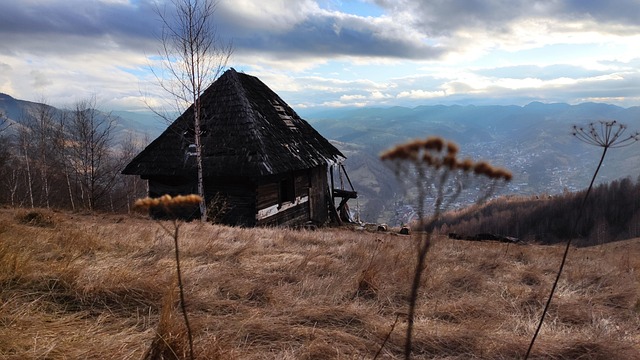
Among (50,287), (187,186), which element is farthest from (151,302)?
(187,186)

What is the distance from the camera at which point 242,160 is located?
39.3 ft

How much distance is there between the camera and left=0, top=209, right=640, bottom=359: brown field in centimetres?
227

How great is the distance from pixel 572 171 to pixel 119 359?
128919mm

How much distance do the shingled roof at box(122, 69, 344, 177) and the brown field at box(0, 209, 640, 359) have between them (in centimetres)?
719

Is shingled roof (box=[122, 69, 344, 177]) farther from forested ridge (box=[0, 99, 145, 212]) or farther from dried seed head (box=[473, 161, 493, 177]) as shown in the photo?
dried seed head (box=[473, 161, 493, 177])

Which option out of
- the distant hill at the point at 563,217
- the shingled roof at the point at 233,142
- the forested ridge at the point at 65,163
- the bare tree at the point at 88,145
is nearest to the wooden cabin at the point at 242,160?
the shingled roof at the point at 233,142

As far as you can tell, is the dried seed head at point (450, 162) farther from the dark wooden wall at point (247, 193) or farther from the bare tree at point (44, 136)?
the bare tree at point (44, 136)

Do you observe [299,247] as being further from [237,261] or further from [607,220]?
[607,220]

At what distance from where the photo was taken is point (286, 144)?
13852 millimetres

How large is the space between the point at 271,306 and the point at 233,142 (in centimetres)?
1005

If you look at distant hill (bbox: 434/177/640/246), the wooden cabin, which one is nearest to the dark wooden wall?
the wooden cabin

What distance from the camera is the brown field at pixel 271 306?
2270 mm

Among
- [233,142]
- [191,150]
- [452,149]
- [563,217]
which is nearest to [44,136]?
[191,150]

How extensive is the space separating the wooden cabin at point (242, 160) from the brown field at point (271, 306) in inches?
280
